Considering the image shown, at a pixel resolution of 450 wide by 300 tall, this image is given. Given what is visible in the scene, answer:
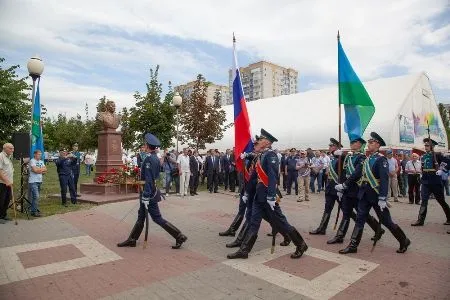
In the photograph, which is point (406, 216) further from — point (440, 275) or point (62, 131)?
point (62, 131)

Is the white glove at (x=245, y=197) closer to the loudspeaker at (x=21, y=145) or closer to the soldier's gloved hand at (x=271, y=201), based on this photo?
the soldier's gloved hand at (x=271, y=201)

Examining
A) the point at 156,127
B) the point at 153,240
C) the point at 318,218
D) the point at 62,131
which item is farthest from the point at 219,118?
the point at 62,131

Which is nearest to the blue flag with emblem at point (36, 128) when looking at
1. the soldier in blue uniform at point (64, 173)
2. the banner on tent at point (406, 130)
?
the soldier in blue uniform at point (64, 173)

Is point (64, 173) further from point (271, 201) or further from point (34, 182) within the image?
point (271, 201)

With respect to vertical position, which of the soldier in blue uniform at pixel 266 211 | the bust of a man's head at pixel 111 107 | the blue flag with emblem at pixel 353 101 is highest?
the bust of a man's head at pixel 111 107

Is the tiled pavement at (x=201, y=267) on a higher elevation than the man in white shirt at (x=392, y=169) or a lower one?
lower

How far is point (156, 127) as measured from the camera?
1891cm

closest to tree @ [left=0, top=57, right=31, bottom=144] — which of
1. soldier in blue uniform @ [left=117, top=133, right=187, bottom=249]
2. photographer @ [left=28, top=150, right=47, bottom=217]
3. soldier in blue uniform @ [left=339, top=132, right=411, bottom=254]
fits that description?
photographer @ [left=28, top=150, right=47, bottom=217]

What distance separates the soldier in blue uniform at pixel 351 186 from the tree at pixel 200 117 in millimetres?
13684

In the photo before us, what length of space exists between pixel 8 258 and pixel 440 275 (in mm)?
6837

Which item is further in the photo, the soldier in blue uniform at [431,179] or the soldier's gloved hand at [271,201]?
the soldier in blue uniform at [431,179]

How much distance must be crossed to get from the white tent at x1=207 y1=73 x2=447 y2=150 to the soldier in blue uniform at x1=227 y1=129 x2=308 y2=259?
763 inches

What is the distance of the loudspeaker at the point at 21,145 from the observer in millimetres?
9529

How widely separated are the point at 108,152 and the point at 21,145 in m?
4.15
